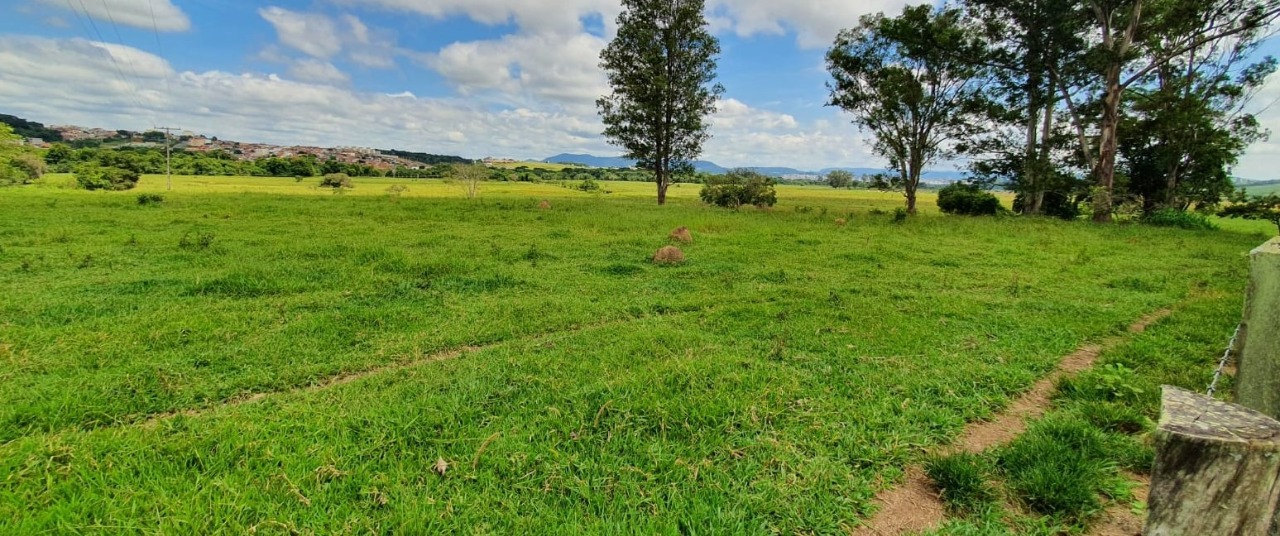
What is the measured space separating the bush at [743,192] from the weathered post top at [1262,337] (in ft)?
121

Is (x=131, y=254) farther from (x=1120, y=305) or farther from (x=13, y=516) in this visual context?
(x=1120, y=305)

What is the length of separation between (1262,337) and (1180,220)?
27529mm

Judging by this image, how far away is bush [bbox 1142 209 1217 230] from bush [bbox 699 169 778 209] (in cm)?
2136

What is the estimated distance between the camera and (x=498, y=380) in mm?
4680

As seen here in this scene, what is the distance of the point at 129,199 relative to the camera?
78.6 ft

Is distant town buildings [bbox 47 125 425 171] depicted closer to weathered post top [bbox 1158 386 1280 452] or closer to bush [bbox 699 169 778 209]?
bush [bbox 699 169 778 209]

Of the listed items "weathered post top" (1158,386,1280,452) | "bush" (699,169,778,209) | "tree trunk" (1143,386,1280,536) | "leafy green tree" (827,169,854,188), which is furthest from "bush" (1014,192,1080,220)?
"leafy green tree" (827,169,854,188)

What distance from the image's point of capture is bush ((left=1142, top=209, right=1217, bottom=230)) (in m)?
20.9

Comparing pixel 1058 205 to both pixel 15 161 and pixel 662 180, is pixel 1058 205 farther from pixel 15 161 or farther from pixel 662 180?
pixel 15 161

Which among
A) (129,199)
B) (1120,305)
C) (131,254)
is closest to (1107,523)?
(1120,305)

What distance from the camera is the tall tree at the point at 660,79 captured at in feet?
98.0

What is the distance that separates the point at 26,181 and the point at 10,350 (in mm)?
55808

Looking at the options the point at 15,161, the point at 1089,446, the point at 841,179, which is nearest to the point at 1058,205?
the point at 1089,446

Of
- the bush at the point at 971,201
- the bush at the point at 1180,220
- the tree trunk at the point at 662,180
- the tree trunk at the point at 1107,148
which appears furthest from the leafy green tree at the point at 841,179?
the bush at the point at 1180,220
